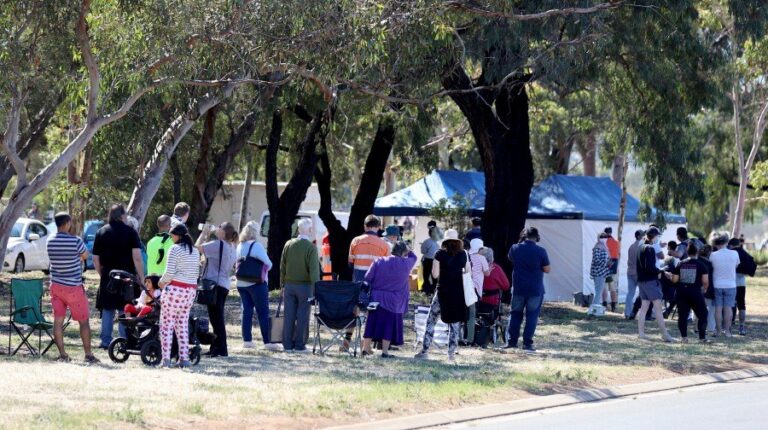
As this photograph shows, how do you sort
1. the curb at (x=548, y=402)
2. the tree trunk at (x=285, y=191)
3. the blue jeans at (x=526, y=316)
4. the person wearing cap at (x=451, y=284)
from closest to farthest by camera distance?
the curb at (x=548, y=402) → the person wearing cap at (x=451, y=284) → the blue jeans at (x=526, y=316) → the tree trunk at (x=285, y=191)

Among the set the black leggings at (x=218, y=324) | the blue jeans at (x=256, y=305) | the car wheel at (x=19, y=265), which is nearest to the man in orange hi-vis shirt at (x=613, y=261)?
the blue jeans at (x=256, y=305)

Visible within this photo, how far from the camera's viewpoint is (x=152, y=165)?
67.3 feet

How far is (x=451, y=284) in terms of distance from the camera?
50.0 ft

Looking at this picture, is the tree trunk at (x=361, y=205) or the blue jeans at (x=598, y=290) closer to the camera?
the blue jeans at (x=598, y=290)

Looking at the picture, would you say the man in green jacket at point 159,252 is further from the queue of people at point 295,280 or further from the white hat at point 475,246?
the white hat at point 475,246

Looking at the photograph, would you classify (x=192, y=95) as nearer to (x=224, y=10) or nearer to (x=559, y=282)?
(x=224, y=10)

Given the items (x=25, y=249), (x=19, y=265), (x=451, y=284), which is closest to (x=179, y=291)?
(x=451, y=284)

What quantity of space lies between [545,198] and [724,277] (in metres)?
9.54

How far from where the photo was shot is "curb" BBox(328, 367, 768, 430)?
1106cm

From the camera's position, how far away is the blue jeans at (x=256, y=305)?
1580cm

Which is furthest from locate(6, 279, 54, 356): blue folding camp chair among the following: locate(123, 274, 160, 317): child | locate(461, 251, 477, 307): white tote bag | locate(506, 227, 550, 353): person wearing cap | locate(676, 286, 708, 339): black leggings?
locate(676, 286, 708, 339): black leggings

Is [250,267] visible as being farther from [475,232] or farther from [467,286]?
[475,232]

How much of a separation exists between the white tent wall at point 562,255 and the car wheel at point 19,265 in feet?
45.4

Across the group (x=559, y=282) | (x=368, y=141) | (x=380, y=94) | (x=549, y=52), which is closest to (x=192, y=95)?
(x=380, y=94)
